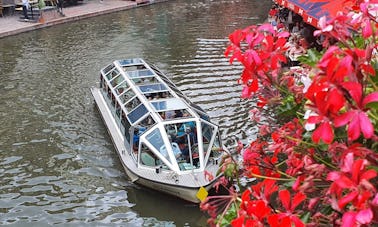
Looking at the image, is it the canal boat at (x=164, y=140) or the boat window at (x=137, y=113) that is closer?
the canal boat at (x=164, y=140)

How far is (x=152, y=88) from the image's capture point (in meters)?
12.5

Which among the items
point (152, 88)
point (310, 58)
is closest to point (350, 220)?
point (310, 58)

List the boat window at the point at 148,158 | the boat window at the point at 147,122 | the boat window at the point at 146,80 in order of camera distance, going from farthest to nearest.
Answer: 1. the boat window at the point at 146,80
2. the boat window at the point at 147,122
3. the boat window at the point at 148,158

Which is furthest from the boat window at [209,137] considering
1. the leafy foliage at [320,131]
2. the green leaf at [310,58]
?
the green leaf at [310,58]

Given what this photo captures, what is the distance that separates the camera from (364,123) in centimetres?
193

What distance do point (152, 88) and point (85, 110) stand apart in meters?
3.65

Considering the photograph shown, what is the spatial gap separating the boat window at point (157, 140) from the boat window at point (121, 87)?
335 cm

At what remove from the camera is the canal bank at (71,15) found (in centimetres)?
2716

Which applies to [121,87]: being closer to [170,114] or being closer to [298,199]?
[170,114]

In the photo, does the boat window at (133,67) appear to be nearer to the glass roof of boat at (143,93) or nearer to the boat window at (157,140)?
the glass roof of boat at (143,93)

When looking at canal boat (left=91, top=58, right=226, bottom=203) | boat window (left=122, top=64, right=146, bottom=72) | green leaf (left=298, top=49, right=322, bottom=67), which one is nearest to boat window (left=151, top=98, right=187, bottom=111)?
canal boat (left=91, top=58, right=226, bottom=203)

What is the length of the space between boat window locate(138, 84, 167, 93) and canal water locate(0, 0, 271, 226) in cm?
171

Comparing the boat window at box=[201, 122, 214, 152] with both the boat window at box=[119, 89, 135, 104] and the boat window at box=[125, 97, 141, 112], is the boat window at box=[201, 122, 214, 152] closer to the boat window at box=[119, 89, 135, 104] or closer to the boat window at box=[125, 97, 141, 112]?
the boat window at box=[125, 97, 141, 112]

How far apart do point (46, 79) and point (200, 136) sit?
34.4 feet
